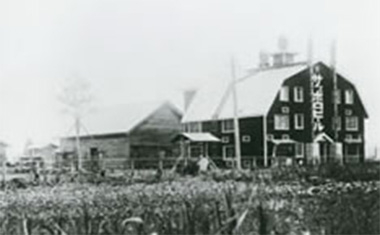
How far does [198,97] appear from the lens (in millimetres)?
2771

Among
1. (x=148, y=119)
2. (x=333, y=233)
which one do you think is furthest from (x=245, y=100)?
(x=333, y=233)

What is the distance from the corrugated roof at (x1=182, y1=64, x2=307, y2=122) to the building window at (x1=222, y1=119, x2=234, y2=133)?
0.02m

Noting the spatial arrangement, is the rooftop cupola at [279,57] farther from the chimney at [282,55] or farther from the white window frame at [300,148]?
the white window frame at [300,148]

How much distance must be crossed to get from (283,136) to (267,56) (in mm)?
303

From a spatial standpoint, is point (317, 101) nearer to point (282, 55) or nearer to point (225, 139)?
point (282, 55)

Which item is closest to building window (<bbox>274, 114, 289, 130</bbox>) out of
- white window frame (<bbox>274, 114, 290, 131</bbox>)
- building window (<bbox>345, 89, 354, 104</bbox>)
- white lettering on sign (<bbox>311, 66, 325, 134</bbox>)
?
white window frame (<bbox>274, 114, 290, 131</bbox>)

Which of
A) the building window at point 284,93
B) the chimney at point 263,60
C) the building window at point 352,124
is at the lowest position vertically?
the building window at point 352,124

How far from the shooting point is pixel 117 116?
111 inches

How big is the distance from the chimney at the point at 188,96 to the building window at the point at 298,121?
0.34 meters

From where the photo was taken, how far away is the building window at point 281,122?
2.93m

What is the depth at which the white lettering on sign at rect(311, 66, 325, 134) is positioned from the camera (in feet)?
9.22

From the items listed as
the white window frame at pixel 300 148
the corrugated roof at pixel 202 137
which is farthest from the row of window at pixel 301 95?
the corrugated roof at pixel 202 137

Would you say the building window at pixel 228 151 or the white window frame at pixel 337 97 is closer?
the white window frame at pixel 337 97

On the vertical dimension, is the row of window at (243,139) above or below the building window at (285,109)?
below
